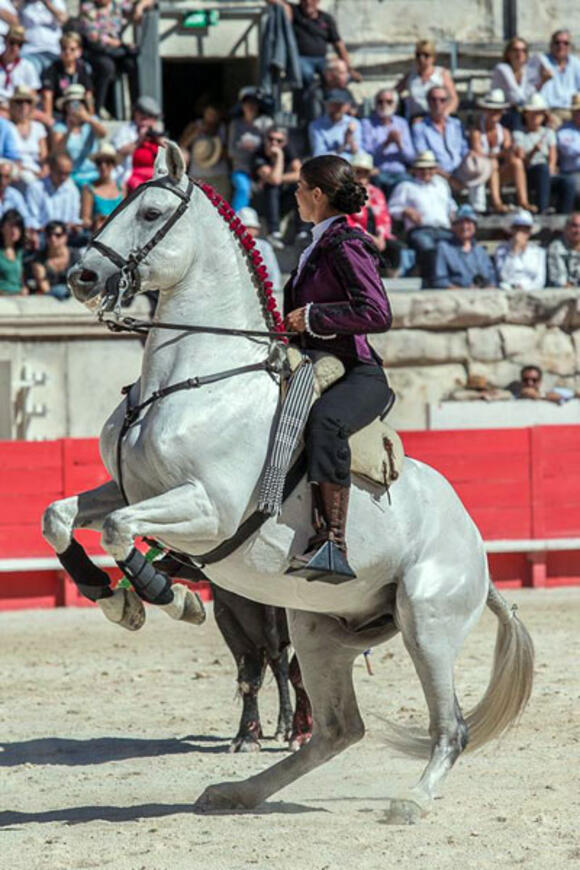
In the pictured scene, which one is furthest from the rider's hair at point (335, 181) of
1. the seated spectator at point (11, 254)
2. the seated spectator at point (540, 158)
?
the seated spectator at point (540, 158)

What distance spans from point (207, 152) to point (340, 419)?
393 inches

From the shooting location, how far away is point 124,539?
526 centimetres

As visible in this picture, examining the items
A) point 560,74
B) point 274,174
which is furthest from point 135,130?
point 560,74

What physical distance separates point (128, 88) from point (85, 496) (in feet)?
35.0

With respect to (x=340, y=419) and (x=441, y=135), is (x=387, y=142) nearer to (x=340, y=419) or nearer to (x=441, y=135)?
(x=441, y=135)

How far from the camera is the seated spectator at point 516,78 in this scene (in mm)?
16156

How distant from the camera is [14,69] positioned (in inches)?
565

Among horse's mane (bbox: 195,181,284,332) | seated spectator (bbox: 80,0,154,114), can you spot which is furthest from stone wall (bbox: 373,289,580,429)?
horse's mane (bbox: 195,181,284,332)

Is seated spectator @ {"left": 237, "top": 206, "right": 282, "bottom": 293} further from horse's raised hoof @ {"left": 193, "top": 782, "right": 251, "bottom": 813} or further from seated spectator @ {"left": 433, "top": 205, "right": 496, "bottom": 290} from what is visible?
horse's raised hoof @ {"left": 193, "top": 782, "right": 251, "bottom": 813}

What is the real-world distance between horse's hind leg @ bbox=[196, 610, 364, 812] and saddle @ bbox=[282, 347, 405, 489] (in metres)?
0.65

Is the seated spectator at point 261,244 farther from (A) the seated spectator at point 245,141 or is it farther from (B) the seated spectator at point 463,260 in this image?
(B) the seated spectator at point 463,260

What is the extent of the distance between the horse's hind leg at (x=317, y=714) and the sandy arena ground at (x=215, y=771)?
106mm

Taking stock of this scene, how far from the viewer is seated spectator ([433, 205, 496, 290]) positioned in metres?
14.7

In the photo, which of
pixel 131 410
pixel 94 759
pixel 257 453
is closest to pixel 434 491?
pixel 257 453
